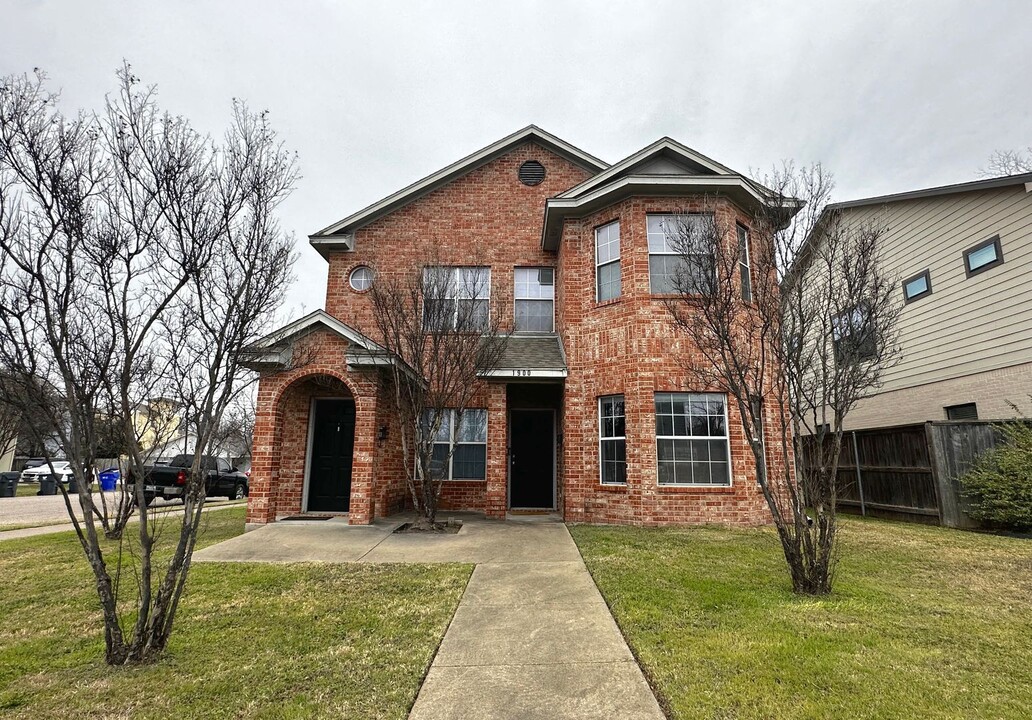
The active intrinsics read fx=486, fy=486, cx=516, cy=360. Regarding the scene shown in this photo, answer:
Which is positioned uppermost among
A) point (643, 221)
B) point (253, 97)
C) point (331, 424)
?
point (643, 221)

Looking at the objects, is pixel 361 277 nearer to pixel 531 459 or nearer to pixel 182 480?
pixel 531 459

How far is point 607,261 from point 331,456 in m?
7.14

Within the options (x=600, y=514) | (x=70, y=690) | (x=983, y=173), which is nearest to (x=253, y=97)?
(x=70, y=690)

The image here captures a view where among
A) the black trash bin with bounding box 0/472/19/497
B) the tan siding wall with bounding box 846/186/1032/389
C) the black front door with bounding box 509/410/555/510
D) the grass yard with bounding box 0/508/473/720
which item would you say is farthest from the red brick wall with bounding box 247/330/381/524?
the black trash bin with bounding box 0/472/19/497

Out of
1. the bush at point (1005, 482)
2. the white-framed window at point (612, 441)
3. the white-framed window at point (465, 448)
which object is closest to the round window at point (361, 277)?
the white-framed window at point (465, 448)

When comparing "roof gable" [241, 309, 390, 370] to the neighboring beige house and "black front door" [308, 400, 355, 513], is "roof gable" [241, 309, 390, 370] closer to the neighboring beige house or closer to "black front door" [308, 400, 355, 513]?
"black front door" [308, 400, 355, 513]

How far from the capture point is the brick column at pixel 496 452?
397 inches

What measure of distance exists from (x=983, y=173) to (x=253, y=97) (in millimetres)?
27039

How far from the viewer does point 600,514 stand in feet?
30.4

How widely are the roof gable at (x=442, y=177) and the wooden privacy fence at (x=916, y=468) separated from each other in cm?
902

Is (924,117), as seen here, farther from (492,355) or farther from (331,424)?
(331,424)

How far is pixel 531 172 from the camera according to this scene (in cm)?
1293

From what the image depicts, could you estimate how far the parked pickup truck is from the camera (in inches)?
578

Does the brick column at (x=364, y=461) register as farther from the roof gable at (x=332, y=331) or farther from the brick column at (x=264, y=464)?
the brick column at (x=264, y=464)
